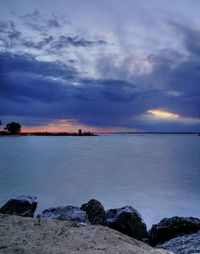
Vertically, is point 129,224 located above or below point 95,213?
below

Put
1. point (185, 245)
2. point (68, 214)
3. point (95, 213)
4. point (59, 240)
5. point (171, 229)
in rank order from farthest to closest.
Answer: point (95, 213) < point (171, 229) < point (68, 214) < point (185, 245) < point (59, 240)

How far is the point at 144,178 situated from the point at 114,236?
21.3 m

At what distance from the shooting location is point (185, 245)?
818 centimetres

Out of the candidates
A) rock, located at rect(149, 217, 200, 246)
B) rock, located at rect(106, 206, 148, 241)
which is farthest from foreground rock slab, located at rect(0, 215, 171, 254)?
rock, located at rect(149, 217, 200, 246)

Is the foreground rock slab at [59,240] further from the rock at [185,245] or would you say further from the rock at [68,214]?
the rock at [185,245]

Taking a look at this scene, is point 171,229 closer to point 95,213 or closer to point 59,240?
point 95,213

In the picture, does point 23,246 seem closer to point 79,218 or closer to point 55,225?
point 55,225

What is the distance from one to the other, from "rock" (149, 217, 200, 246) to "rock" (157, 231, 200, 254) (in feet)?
4.01

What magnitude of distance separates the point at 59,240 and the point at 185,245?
3453 millimetres

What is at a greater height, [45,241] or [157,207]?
[45,241]

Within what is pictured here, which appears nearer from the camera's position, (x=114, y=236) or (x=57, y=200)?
(x=114, y=236)

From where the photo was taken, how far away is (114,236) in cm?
690

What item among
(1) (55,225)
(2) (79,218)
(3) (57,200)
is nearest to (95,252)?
(1) (55,225)

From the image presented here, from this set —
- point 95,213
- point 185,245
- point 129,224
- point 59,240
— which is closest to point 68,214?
point 95,213
